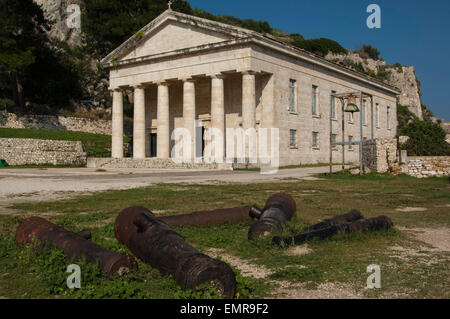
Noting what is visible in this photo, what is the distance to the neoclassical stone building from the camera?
3178 cm

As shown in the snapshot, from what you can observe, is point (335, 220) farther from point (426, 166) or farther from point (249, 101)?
point (249, 101)

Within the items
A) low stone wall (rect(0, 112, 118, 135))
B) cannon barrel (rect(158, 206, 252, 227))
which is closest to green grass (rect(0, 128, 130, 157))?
low stone wall (rect(0, 112, 118, 135))

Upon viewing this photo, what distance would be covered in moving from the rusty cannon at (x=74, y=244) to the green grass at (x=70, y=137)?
116 feet

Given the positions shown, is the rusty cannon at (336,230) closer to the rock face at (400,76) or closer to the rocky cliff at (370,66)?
the rocky cliff at (370,66)

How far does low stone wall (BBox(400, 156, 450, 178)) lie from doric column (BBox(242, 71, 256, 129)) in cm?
1244

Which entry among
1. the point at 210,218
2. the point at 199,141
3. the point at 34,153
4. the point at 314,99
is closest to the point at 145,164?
the point at 199,141

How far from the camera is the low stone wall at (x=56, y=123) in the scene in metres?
45.2

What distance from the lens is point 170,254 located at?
4133 mm

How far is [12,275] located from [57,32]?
84.2 m

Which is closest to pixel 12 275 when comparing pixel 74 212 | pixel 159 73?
pixel 74 212

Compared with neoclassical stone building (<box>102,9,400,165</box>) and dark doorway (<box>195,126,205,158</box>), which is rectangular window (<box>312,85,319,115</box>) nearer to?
neoclassical stone building (<box>102,9,400,165</box>)

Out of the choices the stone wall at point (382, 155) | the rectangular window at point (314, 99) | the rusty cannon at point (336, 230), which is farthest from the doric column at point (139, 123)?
the rusty cannon at point (336, 230)

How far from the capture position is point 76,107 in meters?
58.0

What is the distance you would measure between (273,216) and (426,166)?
56.1 feet
